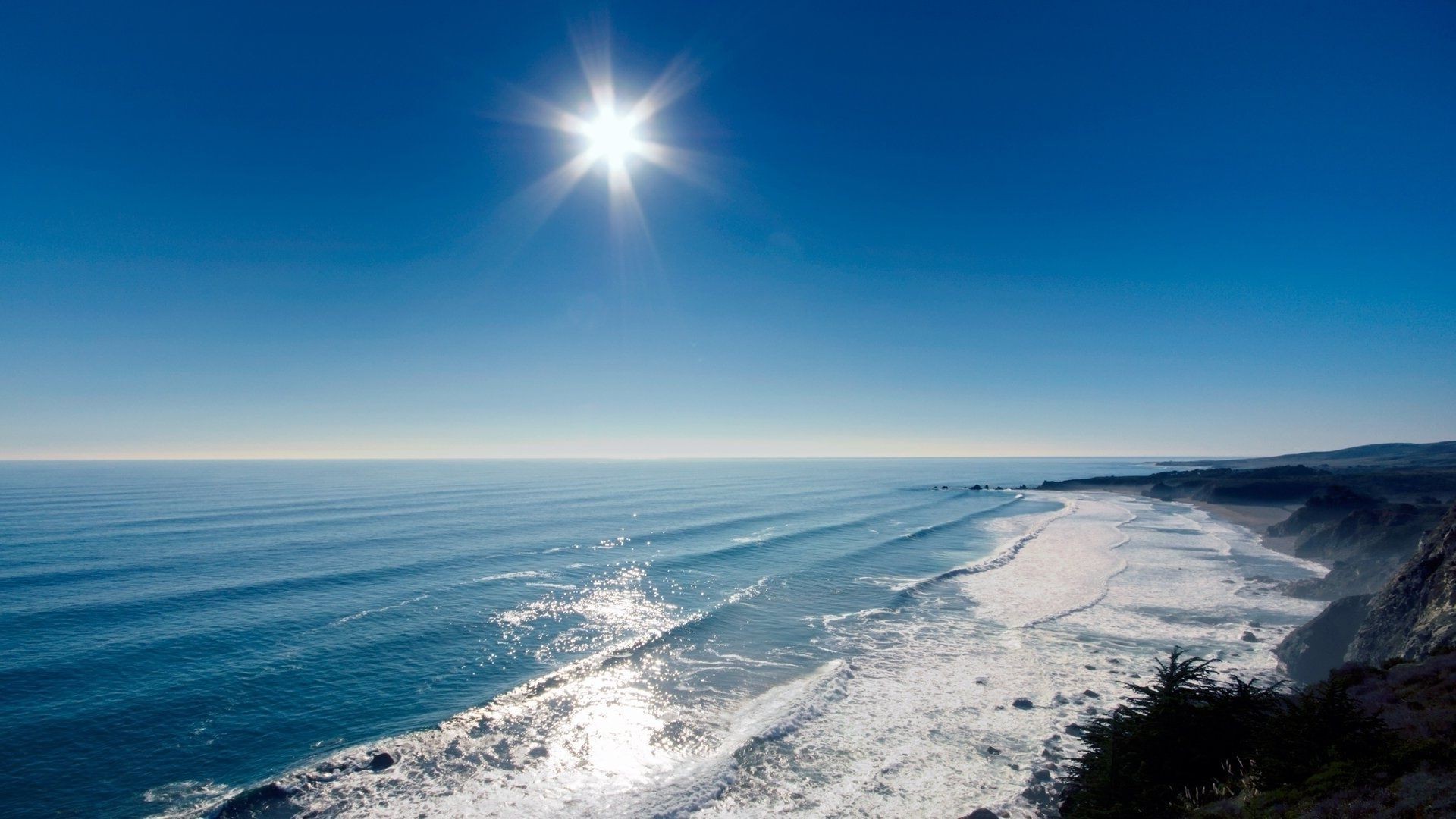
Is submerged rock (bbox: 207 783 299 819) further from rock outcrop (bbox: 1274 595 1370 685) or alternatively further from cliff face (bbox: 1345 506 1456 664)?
rock outcrop (bbox: 1274 595 1370 685)

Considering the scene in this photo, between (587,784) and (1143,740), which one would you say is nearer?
(1143,740)

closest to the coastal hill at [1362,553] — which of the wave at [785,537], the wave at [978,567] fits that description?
the wave at [978,567]

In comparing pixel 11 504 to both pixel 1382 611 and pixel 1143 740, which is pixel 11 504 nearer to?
pixel 1143 740

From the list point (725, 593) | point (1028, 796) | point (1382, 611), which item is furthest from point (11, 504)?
point (1382, 611)

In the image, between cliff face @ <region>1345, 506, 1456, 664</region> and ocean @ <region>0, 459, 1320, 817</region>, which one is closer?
cliff face @ <region>1345, 506, 1456, 664</region>

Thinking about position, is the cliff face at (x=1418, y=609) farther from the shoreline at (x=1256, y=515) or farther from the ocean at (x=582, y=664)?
the shoreline at (x=1256, y=515)

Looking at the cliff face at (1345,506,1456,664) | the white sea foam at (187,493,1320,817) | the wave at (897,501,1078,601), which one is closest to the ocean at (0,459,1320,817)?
the white sea foam at (187,493,1320,817)
